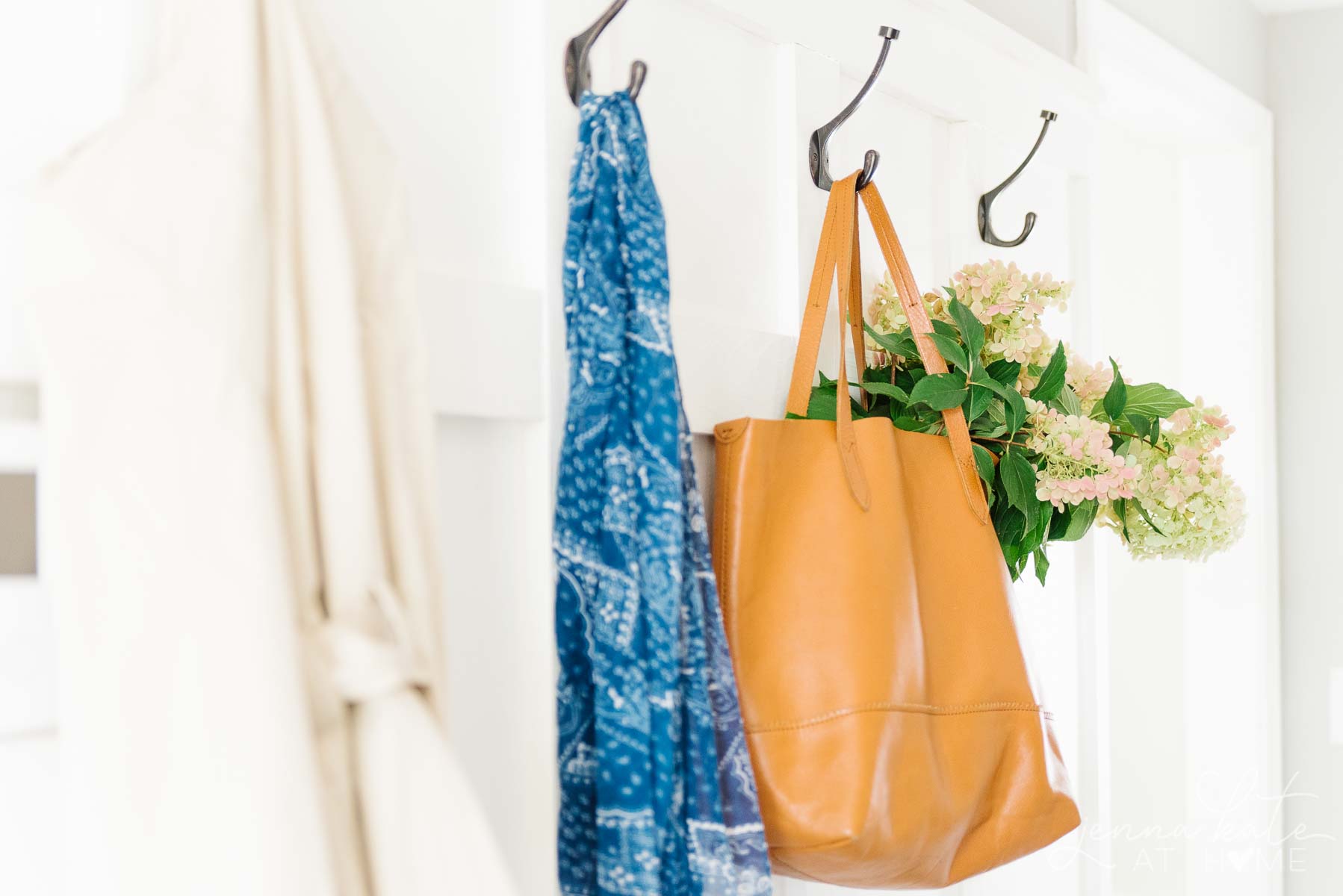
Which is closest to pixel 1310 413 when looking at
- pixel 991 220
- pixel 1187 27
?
pixel 1187 27

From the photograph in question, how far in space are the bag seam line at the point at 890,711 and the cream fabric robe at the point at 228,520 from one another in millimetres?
401

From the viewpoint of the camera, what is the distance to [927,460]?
114 centimetres

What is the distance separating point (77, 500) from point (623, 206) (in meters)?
0.45

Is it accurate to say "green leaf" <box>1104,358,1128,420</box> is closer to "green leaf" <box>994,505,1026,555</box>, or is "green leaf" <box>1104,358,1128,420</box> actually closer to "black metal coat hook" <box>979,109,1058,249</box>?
"green leaf" <box>994,505,1026,555</box>

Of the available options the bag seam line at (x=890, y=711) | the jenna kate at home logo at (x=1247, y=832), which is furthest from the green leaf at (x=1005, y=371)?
the jenna kate at home logo at (x=1247, y=832)

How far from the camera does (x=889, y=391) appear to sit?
1.18 metres

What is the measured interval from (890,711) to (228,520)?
61 cm

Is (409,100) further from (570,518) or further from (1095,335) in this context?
(1095,335)

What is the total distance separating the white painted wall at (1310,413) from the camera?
241 cm

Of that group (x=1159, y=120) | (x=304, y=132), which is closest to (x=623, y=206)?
(x=304, y=132)

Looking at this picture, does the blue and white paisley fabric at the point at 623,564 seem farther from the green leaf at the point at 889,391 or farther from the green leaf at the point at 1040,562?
the green leaf at the point at 1040,562

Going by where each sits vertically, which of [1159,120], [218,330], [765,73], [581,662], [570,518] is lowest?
[581,662]

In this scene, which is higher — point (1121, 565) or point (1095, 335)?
point (1095, 335)

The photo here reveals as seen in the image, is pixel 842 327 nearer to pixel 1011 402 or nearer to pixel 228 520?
pixel 1011 402
